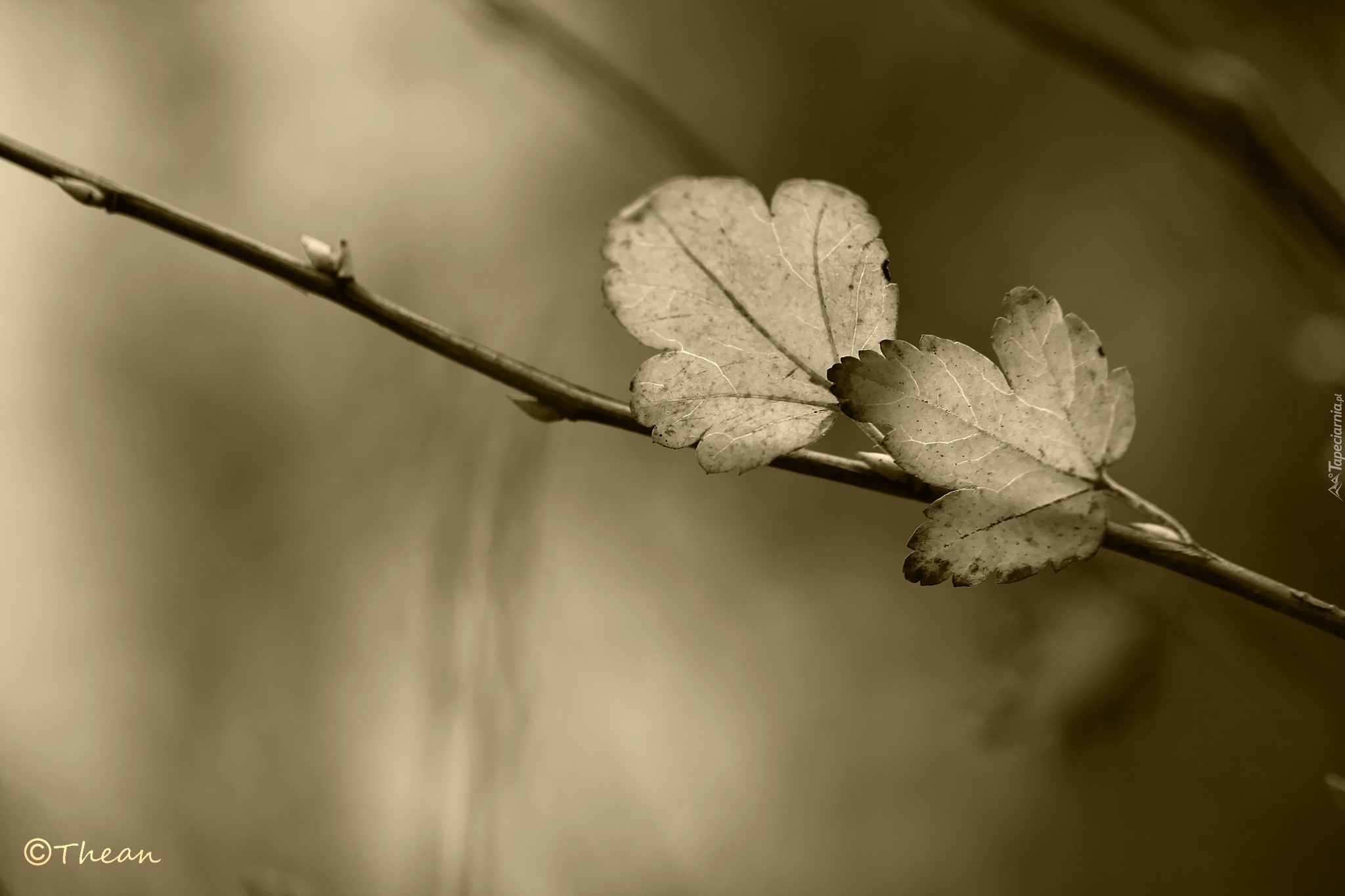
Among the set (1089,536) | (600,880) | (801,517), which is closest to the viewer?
(1089,536)

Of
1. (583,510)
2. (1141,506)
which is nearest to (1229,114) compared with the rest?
(1141,506)

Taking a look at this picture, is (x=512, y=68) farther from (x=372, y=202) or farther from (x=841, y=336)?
(x=841, y=336)

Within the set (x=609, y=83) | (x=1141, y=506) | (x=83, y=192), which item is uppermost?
(x=609, y=83)

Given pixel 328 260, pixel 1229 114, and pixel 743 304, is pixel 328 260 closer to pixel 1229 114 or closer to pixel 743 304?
pixel 743 304

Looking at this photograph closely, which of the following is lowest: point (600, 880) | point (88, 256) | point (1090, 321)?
point (600, 880)

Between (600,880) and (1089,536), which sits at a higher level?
(1089,536)

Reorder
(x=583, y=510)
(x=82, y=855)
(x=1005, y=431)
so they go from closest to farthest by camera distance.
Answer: (x=1005, y=431) → (x=82, y=855) → (x=583, y=510)

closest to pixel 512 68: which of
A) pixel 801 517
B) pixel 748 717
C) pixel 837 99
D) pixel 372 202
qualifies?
pixel 372 202

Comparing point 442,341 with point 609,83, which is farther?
point 609,83
